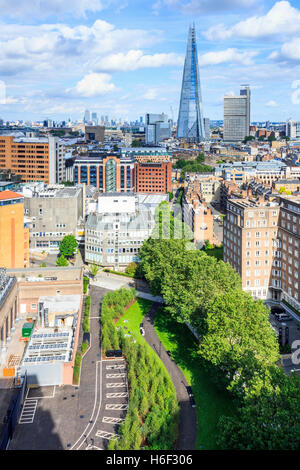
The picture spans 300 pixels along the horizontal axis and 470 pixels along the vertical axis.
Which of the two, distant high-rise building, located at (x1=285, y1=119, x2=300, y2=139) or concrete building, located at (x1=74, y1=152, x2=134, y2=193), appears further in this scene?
distant high-rise building, located at (x1=285, y1=119, x2=300, y2=139)

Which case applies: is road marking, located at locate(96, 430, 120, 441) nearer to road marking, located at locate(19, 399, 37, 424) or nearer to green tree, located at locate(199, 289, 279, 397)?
road marking, located at locate(19, 399, 37, 424)

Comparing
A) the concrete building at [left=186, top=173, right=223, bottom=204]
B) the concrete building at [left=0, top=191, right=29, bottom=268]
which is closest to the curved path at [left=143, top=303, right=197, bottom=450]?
the concrete building at [left=0, top=191, right=29, bottom=268]

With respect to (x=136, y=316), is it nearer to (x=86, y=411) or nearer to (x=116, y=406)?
(x=116, y=406)

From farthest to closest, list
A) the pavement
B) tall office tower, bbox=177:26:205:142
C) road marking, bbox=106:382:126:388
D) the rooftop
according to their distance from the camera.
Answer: tall office tower, bbox=177:26:205:142
the rooftop
road marking, bbox=106:382:126:388
the pavement

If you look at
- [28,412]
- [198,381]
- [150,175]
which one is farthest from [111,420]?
[150,175]

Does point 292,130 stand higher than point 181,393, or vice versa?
point 292,130
